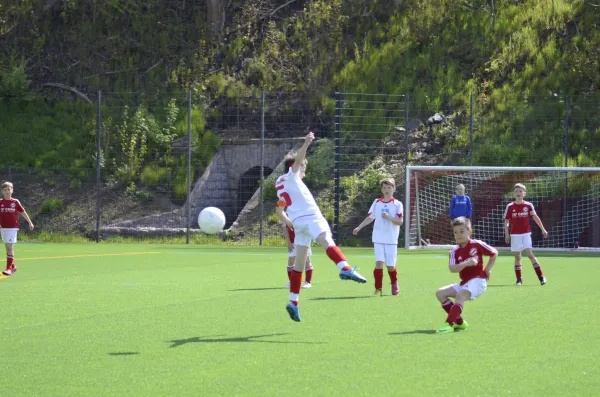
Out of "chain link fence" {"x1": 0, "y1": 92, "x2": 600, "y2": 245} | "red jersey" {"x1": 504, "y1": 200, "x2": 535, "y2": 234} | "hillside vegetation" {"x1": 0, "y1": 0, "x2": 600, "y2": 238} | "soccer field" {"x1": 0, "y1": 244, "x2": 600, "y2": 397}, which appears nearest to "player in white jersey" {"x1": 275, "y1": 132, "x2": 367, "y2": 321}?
"soccer field" {"x1": 0, "y1": 244, "x2": 600, "y2": 397}

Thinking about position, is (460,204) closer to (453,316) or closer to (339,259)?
(339,259)

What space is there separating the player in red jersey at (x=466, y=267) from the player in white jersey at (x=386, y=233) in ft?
11.7

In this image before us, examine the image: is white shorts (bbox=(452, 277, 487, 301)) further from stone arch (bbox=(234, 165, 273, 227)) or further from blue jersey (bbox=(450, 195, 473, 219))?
stone arch (bbox=(234, 165, 273, 227))

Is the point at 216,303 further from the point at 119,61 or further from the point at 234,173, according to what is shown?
the point at 119,61

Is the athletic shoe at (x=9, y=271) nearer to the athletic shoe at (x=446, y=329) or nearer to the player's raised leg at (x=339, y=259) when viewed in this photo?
the player's raised leg at (x=339, y=259)

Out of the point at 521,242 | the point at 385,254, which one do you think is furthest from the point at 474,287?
the point at 521,242

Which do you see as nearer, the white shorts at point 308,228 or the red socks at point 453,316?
the red socks at point 453,316

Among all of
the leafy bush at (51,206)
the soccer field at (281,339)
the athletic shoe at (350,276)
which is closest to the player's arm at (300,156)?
the athletic shoe at (350,276)

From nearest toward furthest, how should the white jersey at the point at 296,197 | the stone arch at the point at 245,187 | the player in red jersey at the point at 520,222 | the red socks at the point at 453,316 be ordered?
the red socks at the point at 453,316
the white jersey at the point at 296,197
the player in red jersey at the point at 520,222
the stone arch at the point at 245,187

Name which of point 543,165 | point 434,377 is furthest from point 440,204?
point 434,377

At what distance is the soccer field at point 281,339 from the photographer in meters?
6.62

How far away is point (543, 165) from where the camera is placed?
95.7 ft

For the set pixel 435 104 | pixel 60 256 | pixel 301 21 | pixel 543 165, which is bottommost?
pixel 60 256

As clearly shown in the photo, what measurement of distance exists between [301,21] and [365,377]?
33.8 m
